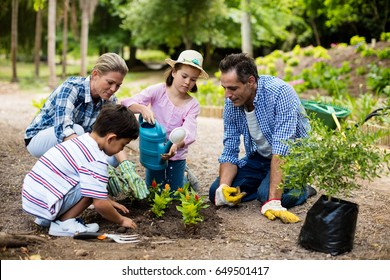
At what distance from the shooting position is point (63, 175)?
3.17 metres

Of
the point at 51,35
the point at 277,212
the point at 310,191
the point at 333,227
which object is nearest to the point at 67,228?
the point at 277,212

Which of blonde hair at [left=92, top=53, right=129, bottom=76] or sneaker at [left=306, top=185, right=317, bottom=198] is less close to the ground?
blonde hair at [left=92, top=53, right=129, bottom=76]

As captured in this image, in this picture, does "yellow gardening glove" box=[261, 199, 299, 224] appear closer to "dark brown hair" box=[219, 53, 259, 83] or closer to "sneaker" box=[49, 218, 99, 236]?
"dark brown hair" box=[219, 53, 259, 83]

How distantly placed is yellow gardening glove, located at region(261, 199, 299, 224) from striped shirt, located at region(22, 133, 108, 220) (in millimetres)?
1217

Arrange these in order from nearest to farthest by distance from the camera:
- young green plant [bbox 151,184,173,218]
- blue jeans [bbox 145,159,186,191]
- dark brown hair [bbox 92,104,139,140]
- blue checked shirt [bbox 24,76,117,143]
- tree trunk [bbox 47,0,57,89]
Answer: dark brown hair [bbox 92,104,139,140] < young green plant [bbox 151,184,173,218] < blue checked shirt [bbox 24,76,117,143] < blue jeans [bbox 145,159,186,191] < tree trunk [bbox 47,0,57,89]

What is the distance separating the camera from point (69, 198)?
3203 millimetres

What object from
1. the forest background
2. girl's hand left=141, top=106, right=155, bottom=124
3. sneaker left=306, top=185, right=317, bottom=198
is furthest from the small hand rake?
the forest background

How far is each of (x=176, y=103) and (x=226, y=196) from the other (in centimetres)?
82

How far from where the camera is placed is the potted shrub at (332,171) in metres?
2.87

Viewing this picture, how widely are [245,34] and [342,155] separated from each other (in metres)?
11.7

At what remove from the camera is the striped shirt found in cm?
308

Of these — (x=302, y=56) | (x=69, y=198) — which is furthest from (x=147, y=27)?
(x=69, y=198)

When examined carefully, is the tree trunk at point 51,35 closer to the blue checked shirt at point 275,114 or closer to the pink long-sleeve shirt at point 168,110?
the pink long-sleeve shirt at point 168,110
